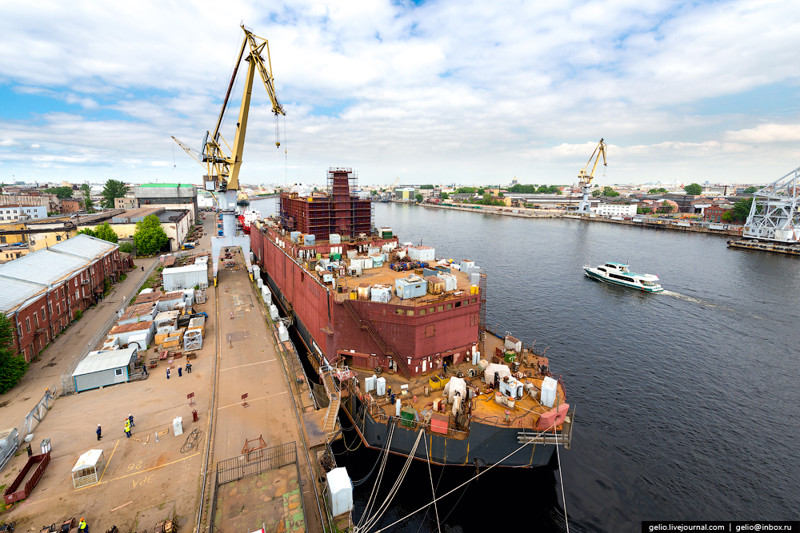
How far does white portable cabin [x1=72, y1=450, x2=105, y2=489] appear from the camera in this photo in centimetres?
1709

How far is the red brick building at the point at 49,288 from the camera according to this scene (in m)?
29.9

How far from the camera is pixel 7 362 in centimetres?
2525

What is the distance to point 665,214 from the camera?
173m

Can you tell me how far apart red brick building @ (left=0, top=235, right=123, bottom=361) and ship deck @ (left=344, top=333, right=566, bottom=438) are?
96.5ft

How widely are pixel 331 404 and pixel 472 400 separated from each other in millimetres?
9412

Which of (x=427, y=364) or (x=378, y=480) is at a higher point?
(x=427, y=364)

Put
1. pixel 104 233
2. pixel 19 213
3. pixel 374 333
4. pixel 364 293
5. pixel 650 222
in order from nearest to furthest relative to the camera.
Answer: pixel 374 333 < pixel 364 293 < pixel 104 233 < pixel 19 213 < pixel 650 222

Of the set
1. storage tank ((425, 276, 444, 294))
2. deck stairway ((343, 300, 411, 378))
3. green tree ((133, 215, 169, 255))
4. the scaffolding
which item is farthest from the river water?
green tree ((133, 215, 169, 255))

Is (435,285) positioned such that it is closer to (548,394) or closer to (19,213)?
(548,394)

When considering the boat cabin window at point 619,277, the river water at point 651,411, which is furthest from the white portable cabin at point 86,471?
the boat cabin window at point 619,277

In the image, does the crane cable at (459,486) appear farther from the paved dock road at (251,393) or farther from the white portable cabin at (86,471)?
the white portable cabin at (86,471)

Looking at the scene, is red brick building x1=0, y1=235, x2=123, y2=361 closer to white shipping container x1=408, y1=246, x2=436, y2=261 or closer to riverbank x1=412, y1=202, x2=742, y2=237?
white shipping container x1=408, y1=246, x2=436, y2=261

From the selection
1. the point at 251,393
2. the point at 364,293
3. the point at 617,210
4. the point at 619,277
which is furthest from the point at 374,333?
the point at 617,210

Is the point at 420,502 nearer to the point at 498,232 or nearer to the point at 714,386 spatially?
the point at 714,386
